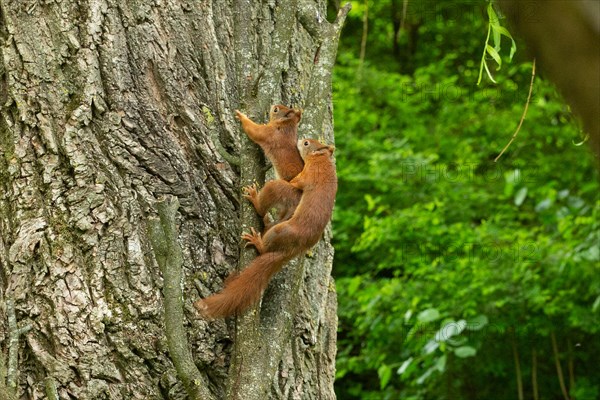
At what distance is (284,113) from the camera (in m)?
3.26

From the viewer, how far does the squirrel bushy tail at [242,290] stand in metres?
2.52

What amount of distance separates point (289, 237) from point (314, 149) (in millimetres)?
597

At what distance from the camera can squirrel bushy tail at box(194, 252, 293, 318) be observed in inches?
99.2

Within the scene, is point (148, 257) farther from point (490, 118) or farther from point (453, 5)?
point (453, 5)

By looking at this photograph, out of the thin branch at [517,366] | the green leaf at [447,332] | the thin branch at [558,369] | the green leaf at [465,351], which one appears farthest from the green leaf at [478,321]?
the thin branch at [558,369]

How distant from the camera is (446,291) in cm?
693

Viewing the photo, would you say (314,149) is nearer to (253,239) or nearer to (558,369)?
(253,239)

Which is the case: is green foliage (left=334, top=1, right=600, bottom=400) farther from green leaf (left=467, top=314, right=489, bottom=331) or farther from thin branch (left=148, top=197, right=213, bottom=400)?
thin branch (left=148, top=197, right=213, bottom=400)

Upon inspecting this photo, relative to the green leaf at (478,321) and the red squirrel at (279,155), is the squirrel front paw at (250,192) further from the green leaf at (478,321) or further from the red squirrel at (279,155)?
the green leaf at (478,321)

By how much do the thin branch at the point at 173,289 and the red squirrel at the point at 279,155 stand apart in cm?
43

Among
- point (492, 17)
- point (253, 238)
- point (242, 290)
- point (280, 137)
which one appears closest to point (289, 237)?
point (253, 238)

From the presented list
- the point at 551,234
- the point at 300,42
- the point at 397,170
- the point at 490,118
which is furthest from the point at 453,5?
the point at 300,42

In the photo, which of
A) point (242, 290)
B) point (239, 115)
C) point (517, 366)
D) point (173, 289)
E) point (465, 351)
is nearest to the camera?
point (173, 289)

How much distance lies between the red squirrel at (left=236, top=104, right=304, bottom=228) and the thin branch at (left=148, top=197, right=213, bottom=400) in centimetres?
43
